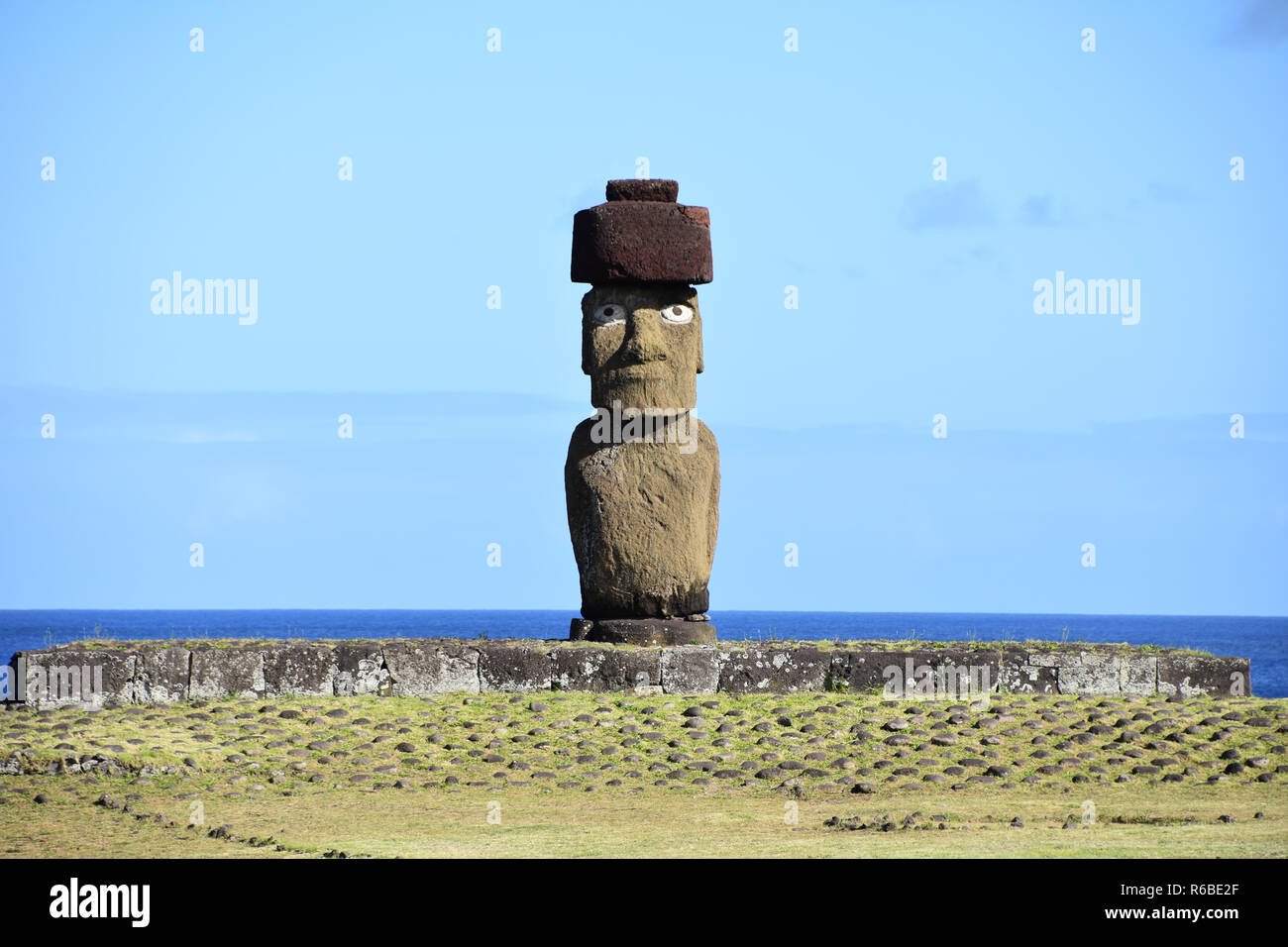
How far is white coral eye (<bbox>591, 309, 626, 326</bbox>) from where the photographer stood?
17406 millimetres

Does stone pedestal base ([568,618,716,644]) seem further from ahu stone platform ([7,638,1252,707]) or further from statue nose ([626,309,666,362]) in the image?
statue nose ([626,309,666,362])

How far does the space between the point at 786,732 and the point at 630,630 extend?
287 centimetres

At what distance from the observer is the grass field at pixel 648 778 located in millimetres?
11000

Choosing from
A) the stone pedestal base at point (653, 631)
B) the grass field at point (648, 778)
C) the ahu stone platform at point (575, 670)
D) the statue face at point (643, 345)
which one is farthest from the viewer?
the statue face at point (643, 345)

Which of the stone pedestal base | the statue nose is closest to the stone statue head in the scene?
the statue nose

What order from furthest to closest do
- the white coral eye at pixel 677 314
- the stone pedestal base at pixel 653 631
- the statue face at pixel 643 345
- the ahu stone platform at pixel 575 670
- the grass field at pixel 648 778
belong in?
the white coral eye at pixel 677 314 → the statue face at pixel 643 345 → the stone pedestal base at pixel 653 631 → the ahu stone platform at pixel 575 670 → the grass field at pixel 648 778

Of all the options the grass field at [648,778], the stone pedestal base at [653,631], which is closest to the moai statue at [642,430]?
the stone pedestal base at [653,631]

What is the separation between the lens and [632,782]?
13.4m

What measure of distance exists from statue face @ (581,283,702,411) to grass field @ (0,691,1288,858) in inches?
133

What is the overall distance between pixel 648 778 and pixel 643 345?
5318 mm

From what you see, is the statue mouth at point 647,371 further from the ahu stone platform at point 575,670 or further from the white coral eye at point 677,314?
the ahu stone platform at point 575,670

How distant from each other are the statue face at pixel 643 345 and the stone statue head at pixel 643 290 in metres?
0.01

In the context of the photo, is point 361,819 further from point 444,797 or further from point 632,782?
point 632,782

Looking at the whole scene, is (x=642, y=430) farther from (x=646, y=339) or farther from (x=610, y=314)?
(x=610, y=314)
